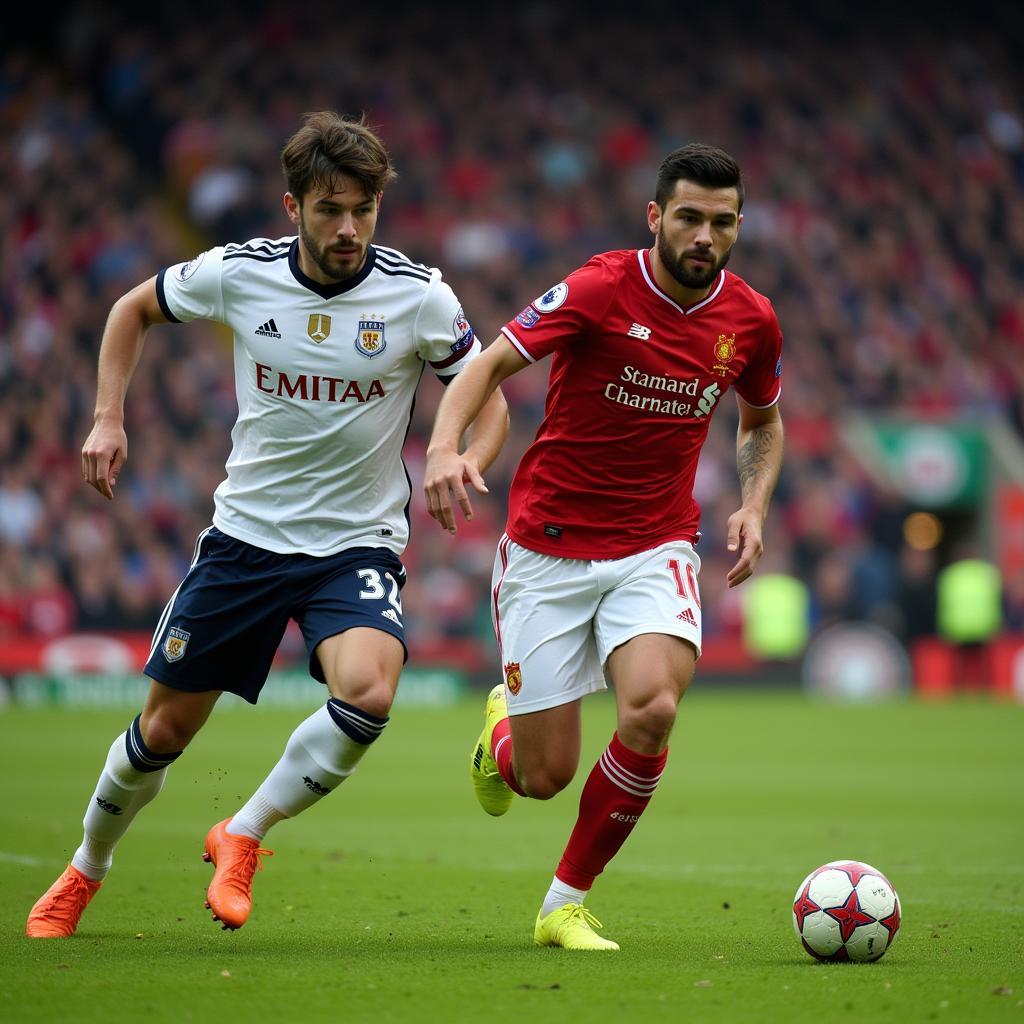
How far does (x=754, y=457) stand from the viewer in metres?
6.61

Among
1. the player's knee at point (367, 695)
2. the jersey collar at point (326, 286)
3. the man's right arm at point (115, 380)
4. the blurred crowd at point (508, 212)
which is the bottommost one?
the player's knee at point (367, 695)

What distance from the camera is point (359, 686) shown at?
570 centimetres

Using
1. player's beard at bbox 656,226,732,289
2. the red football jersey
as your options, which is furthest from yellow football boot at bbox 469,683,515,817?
player's beard at bbox 656,226,732,289

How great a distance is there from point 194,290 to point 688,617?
2069 mm

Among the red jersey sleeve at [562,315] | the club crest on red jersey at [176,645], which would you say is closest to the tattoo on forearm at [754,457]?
the red jersey sleeve at [562,315]

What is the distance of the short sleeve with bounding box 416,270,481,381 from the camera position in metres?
6.07

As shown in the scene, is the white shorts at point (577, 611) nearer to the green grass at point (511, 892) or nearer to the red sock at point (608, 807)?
the red sock at point (608, 807)

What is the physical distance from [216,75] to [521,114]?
4.76 meters

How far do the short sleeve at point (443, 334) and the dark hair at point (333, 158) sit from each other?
452 millimetres

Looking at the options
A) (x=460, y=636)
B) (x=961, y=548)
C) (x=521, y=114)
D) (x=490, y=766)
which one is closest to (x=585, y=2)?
(x=521, y=114)

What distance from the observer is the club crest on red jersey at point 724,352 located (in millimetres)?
6191

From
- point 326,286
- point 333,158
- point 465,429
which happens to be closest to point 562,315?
point 465,429

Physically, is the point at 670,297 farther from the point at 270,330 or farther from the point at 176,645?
the point at 176,645

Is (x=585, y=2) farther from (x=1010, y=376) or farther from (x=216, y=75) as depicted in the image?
(x=1010, y=376)
